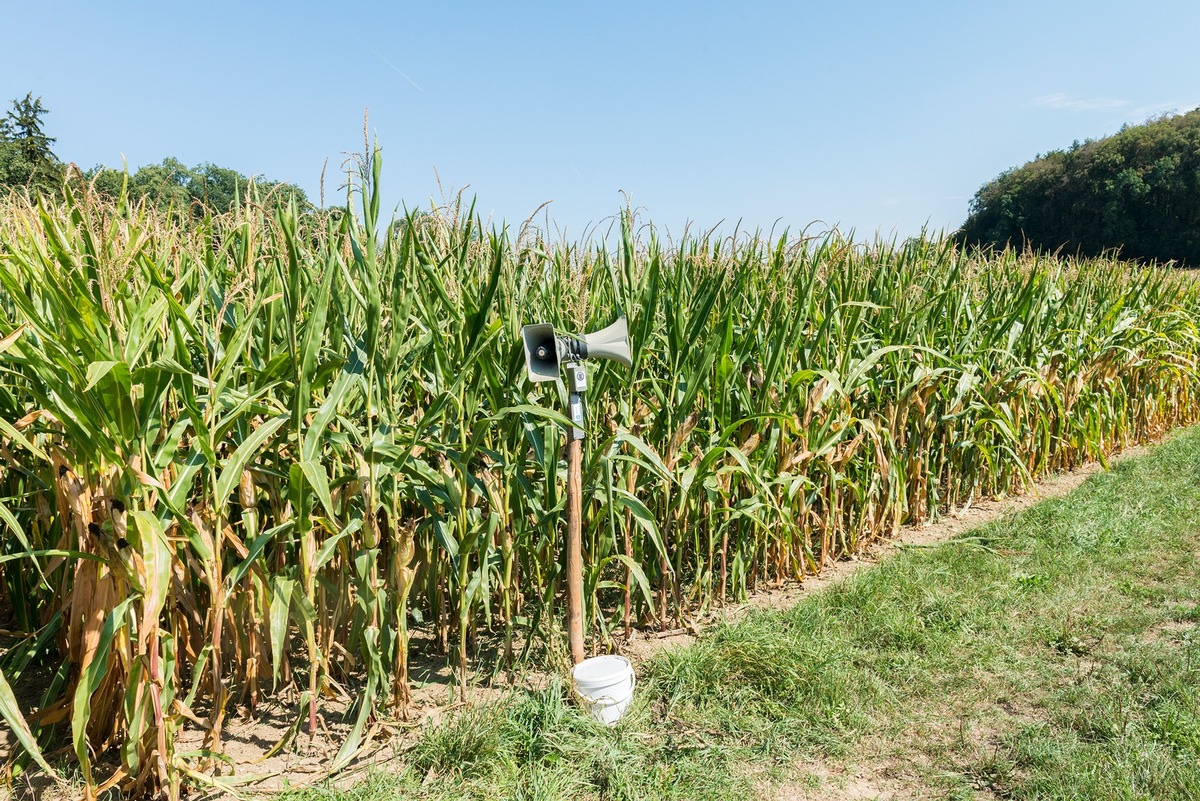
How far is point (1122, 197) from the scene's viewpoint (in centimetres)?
3562

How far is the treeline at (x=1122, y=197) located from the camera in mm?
34250

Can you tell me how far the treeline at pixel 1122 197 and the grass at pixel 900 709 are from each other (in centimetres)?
3328

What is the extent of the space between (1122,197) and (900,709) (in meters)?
42.1

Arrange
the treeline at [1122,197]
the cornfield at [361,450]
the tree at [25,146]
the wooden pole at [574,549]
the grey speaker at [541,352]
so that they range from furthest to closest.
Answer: the treeline at [1122,197]
the tree at [25,146]
the wooden pole at [574,549]
the grey speaker at [541,352]
the cornfield at [361,450]

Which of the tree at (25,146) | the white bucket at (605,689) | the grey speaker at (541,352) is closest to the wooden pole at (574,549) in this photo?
the white bucket at (605,689)

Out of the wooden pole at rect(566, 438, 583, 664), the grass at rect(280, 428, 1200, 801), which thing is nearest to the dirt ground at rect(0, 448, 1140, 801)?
the grass at rect(280, 428, 1200, 801)

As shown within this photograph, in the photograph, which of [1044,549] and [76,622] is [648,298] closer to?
[76,622]

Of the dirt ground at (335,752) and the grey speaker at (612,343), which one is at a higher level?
the grey speaker at (612,343)

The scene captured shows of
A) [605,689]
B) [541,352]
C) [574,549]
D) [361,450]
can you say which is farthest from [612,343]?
[605,689]

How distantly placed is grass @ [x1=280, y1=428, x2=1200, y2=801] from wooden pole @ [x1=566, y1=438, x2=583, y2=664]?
0.20 m

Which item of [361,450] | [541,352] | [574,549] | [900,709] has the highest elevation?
[541,352]

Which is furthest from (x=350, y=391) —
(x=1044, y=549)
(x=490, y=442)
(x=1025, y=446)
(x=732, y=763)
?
(x=1025, y=446)

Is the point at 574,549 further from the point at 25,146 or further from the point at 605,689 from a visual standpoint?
the point at 25,146

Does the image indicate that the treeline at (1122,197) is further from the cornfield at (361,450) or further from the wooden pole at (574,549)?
the wooden pole at (574,549)
